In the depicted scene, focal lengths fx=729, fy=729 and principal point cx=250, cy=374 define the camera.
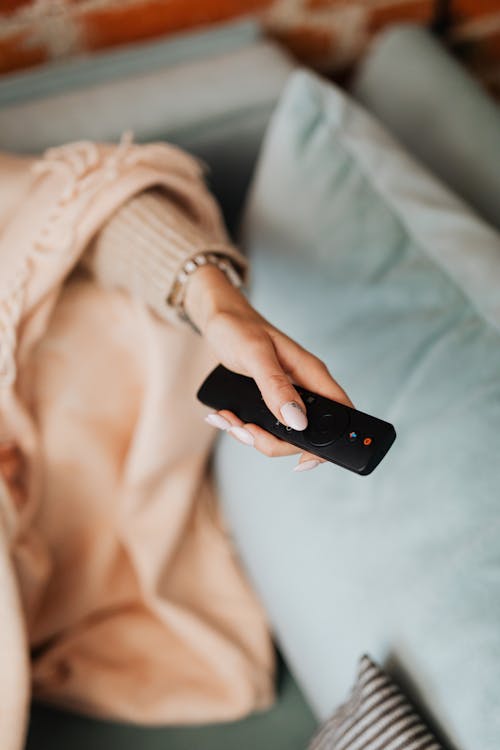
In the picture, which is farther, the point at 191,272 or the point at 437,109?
the point at 437,109

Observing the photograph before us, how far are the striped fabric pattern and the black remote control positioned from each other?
0.63 ft

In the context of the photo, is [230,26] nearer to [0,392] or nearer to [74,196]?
[74,196]

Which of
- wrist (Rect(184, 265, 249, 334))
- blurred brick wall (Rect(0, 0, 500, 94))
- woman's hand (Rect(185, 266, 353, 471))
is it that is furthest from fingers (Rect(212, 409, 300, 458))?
blurred brick wall (Rect(0, 0, 500, 94))

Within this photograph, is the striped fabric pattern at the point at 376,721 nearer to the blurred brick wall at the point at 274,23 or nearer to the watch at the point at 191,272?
the watch at the point at 191,272

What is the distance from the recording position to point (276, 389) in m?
0.47

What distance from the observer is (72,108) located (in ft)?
2.92

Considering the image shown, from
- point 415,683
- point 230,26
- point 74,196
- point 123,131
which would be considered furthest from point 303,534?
point 230,26

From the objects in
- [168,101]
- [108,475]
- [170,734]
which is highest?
[168,101]

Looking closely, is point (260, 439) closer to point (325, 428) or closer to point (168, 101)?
point (325, 428)

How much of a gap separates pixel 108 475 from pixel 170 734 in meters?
0.29

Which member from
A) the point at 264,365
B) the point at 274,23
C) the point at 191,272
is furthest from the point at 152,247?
the point at 274,23

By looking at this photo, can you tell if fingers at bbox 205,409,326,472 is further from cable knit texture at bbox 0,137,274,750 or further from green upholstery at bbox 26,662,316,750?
green upholstery at bbox 26,662,316,750

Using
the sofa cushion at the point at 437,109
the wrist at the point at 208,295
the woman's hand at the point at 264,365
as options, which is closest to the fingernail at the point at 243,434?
the woman's hand at the point at 264,365

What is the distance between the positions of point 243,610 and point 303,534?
0.23 meters
